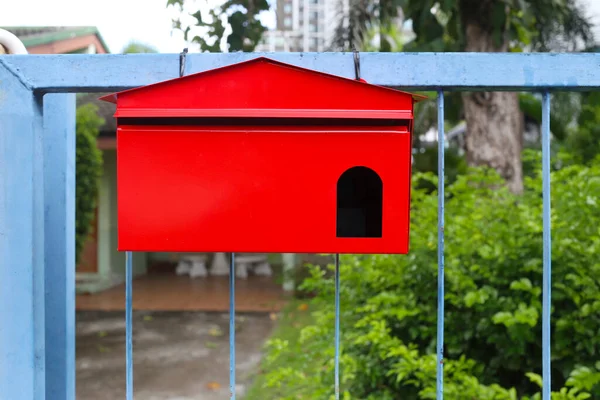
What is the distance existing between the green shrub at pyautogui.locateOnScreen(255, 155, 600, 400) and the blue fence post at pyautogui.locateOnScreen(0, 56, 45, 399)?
147cm

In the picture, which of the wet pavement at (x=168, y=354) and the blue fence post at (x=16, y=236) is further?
the wet pavement at (x=168, y=354)

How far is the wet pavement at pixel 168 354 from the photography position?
4895 millimetres

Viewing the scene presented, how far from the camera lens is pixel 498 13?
4488 mm

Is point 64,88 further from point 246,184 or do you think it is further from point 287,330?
point 287,330

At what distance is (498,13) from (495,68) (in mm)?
3756

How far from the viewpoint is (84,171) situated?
7301 millimetres

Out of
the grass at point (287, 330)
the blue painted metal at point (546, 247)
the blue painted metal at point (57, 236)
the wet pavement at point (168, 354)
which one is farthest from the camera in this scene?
the wet pavement at point (168, 354)

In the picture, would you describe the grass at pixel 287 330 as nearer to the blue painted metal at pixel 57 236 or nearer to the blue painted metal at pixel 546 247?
the blue painted metal at pixel 57 236

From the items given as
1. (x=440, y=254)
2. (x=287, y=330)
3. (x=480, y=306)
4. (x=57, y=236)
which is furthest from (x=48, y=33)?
(x=440, y=254)

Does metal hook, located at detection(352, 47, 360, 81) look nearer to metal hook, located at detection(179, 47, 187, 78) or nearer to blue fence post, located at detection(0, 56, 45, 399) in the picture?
metal hook, located at detection(179, 47, 187, 78)

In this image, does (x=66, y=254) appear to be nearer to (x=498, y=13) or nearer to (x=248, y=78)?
(x=248, y=78)

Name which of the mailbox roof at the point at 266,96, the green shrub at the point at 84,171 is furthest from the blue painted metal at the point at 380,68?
the green shrub at the point at 84,171

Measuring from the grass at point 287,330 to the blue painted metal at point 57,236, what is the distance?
3.31 m

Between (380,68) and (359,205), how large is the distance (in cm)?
27
